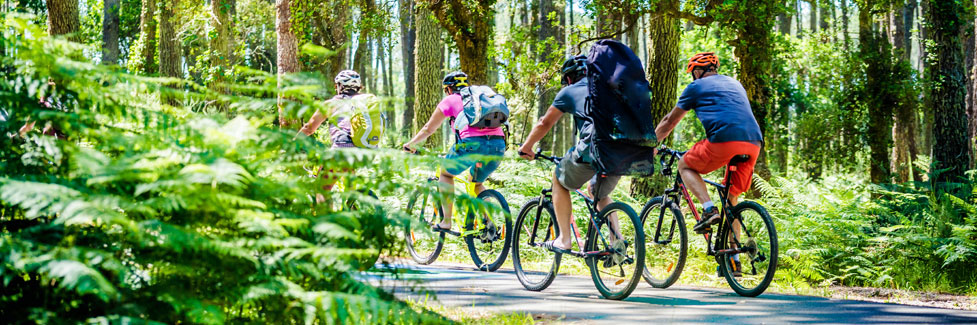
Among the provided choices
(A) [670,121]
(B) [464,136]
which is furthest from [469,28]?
(A) [670,121]

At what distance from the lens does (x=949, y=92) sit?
1295cm

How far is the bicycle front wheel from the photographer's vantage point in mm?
6238

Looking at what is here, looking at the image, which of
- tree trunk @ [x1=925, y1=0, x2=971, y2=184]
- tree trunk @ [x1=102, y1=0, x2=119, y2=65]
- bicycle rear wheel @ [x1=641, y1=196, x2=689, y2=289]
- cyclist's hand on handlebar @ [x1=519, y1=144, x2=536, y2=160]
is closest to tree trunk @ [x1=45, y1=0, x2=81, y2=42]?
cyclist's hand on handlebar @ [x1=519, y1=144, x2=536, y2=160]

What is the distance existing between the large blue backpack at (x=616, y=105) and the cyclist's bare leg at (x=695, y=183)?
666mm

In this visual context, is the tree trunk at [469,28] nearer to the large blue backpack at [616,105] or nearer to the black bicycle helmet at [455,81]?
the black bicycle helmet at [455,81]

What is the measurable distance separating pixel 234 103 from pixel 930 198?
8.79m

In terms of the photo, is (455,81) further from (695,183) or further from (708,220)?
(708,220)

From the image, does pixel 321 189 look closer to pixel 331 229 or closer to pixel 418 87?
pixel 331 229

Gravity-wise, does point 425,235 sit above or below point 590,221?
below

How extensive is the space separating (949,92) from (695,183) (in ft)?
28.1

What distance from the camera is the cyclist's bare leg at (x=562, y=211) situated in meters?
6.66

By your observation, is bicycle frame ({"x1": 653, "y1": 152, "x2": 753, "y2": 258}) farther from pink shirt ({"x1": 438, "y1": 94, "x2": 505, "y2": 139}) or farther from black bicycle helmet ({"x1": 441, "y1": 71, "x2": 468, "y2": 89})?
black bicycle helmet ({"x1": 441, "y1": 71, "x2": 468, "y2": 89})

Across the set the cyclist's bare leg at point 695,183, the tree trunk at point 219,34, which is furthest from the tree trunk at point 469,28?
the tree trunk at point 219,34

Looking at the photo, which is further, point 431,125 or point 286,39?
point 286,39
